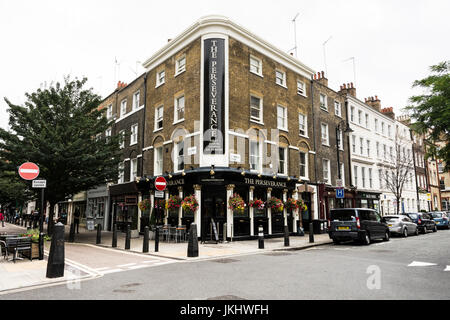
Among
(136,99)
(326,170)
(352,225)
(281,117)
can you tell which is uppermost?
(136,99)

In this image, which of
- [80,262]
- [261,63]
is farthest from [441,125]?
[80,262]

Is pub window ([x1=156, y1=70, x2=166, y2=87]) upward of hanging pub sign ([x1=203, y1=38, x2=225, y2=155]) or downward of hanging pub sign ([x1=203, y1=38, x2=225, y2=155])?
upward

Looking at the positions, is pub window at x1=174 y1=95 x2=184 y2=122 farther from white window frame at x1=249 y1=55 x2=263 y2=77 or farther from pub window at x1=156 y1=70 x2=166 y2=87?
white window frame at x1=249 y1=55 x2=263 y2=77

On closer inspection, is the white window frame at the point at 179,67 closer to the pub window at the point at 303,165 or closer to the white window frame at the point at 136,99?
the white window frame at the point at 136,99

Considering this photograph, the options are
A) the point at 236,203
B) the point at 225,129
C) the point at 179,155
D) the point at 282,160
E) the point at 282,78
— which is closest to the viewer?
the point at 236,203

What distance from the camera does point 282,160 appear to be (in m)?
21.4

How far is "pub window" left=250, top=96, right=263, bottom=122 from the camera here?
19578 mm

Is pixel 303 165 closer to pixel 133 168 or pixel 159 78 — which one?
pixel 159 78

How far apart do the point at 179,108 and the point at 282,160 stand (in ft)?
25.3

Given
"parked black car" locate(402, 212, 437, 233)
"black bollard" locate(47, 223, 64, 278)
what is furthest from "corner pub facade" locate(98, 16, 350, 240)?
"black bollard" locate(47, 223, 64, 278)

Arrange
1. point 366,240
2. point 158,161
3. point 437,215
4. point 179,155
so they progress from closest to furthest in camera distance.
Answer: point 366,240, point 179,155, point 158,161, point 437,215

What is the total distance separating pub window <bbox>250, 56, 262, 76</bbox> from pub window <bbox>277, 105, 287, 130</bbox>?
2848mm

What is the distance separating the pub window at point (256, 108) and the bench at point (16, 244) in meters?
13.2

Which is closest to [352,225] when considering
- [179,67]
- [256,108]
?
[256,108]
